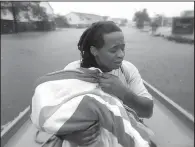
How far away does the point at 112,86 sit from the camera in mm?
711

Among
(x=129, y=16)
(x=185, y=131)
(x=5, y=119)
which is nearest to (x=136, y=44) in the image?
(x=129, y=16)

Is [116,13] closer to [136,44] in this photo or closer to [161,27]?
[136,44]

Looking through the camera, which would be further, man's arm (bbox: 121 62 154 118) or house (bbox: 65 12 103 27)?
house (bbox: 65 12 103 27)

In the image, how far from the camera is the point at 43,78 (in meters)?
0.69

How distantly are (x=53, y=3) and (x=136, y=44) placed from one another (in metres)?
0.67

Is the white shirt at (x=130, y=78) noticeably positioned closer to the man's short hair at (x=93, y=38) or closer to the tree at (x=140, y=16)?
the man's short hair at (x=93, y=38)

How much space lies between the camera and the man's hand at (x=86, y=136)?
0.66 metres

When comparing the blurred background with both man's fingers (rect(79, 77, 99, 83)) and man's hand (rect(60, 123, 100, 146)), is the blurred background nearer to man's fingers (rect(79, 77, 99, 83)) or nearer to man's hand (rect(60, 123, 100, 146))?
man's fingers (rect(79, 77, 99, 83))

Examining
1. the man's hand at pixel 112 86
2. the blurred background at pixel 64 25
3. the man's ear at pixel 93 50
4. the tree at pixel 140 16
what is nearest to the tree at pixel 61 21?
the blurred background at pixel 64 25

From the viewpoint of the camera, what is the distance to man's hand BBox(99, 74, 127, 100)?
2.31 feet

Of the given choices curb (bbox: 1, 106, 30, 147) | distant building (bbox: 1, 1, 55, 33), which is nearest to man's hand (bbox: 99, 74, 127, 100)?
distant building (bbox: 1, 1, 55, 33)

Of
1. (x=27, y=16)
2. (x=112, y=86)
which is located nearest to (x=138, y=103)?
(x=112, y=86)

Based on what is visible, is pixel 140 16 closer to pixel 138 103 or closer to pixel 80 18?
pixel 80 18

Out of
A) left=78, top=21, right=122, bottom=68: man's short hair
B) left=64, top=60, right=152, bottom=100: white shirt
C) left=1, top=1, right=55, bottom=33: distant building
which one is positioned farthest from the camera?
left=1, top=1, right=55, bottom=33: distant building
